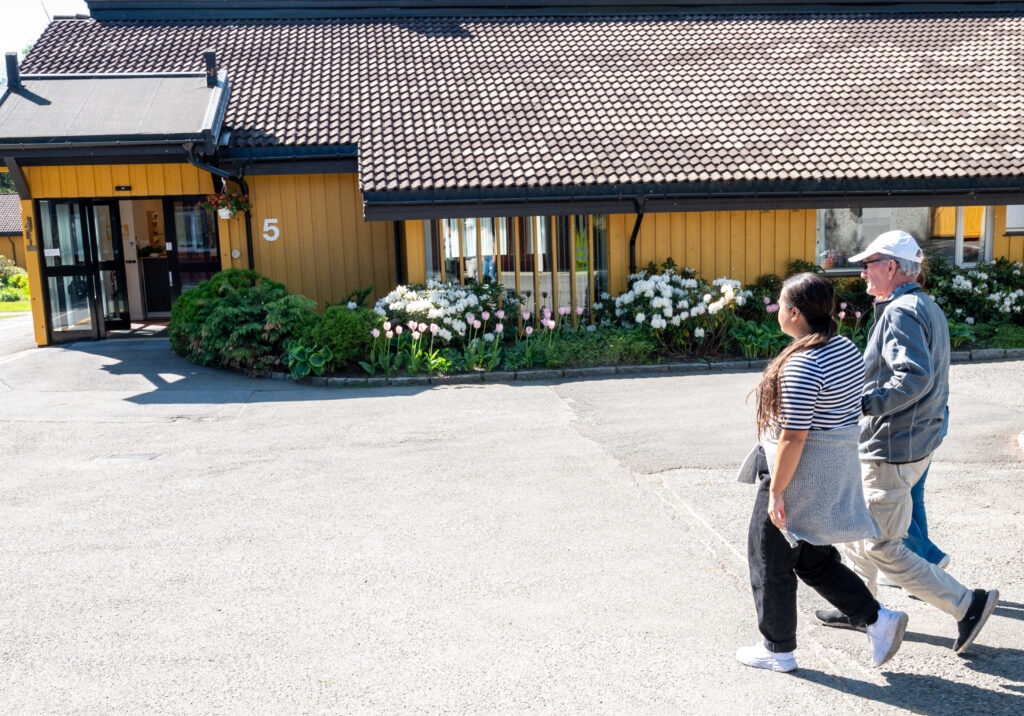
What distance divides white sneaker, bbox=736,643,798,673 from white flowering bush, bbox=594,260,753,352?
28.3 feet

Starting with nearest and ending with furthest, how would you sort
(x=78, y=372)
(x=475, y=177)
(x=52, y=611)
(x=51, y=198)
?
(x=52, y=611) < (x=78, y=372) < (x=475, y=177) < (x=51, y=198)

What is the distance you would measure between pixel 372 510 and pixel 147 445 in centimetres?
316

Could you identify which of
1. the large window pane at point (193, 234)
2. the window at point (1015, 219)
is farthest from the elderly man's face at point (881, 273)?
the large window pane at point (193, 234)

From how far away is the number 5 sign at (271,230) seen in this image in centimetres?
1542

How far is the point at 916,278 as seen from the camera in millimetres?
4289

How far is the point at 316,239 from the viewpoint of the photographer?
51.1 ft

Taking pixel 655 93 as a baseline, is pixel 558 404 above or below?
below

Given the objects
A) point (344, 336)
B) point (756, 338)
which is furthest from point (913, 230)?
point (344, 336)

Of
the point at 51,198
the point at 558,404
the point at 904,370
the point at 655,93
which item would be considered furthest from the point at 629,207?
the point at 904,370

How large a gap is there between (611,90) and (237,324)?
7.90 meters

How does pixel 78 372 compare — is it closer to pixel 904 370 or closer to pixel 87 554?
pixel 87 554

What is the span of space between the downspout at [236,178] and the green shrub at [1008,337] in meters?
11.4

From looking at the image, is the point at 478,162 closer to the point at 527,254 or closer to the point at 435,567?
the point at 527,254

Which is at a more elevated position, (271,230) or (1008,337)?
(271,230)
